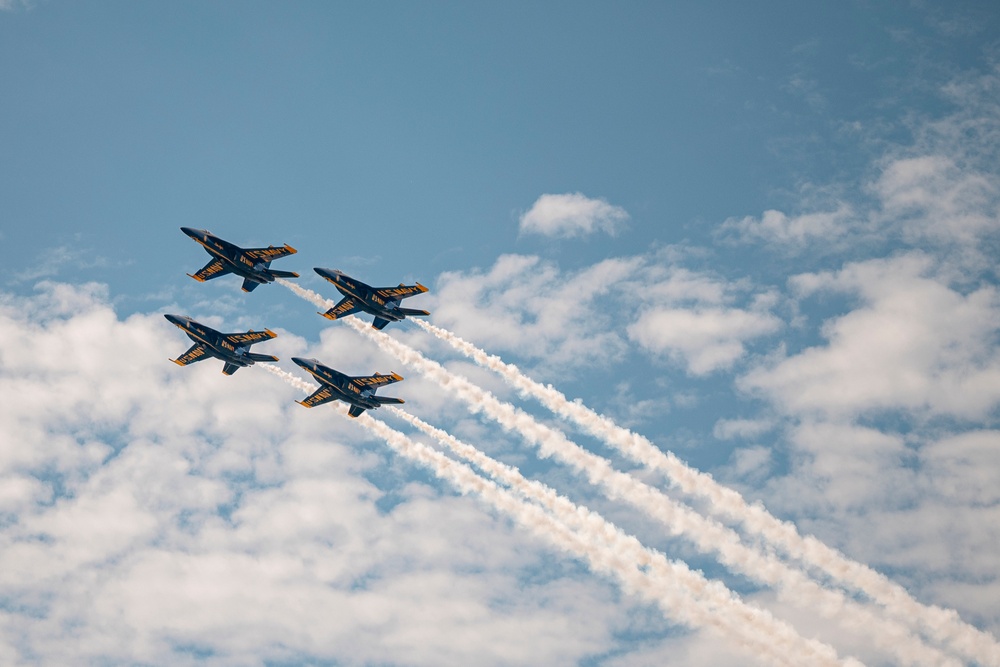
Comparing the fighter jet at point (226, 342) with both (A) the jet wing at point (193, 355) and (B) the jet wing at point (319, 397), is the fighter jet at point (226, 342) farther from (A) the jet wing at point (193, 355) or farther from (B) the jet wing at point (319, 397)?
(B) the jet wing at point (319, 397)

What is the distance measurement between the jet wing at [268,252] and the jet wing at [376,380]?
51.3 feet

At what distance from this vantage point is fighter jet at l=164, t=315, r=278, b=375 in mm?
108938

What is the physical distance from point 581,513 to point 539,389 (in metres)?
14.7

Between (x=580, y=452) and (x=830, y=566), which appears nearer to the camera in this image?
(x=830, y=566)

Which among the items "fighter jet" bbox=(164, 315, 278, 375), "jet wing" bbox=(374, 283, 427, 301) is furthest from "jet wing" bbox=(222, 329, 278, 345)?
"jet wing" bbox=(374, 283, 427, 301)

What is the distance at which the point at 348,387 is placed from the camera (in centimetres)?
10769

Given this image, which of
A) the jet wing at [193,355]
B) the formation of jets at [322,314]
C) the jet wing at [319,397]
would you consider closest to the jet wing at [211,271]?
the formation of jets at [322,314]

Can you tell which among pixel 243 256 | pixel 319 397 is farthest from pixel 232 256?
pixel 319 397

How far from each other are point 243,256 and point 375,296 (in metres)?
15.0

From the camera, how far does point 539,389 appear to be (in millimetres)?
109188

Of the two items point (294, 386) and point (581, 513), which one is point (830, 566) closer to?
point (581, 513)

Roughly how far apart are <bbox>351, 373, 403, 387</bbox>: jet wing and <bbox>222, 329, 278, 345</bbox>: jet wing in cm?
1078

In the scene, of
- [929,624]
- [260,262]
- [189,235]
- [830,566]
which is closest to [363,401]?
[260,262]

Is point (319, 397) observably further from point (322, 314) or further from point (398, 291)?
point (398, 291)
